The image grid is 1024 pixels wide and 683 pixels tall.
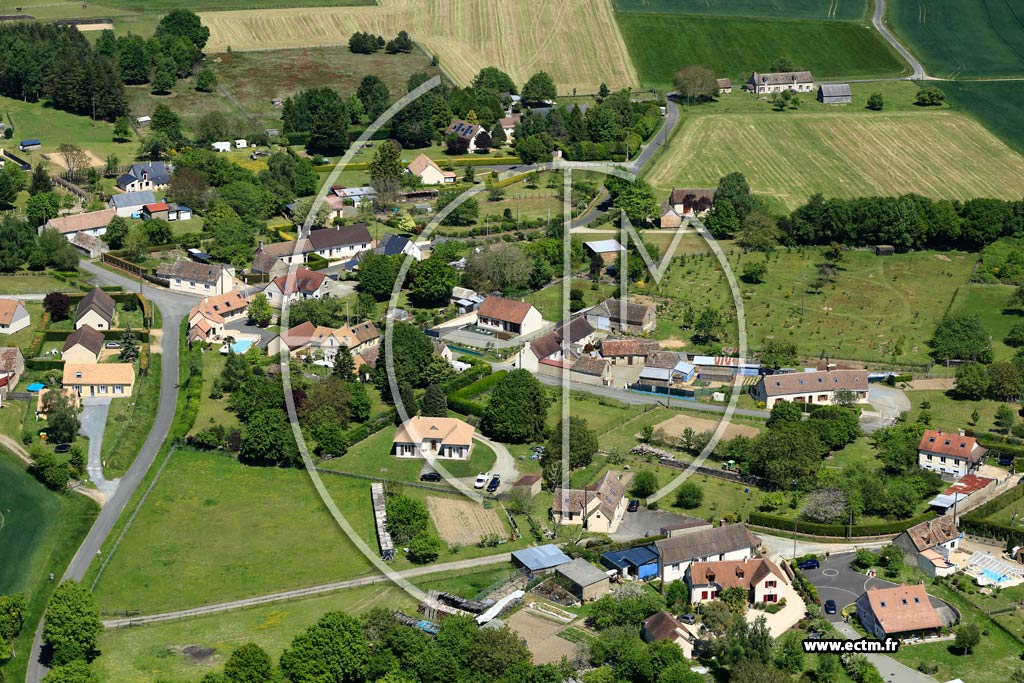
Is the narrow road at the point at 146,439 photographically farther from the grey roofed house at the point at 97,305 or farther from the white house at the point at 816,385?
the white house at the point at 816,385

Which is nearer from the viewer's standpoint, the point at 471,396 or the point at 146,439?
the point at 146,439

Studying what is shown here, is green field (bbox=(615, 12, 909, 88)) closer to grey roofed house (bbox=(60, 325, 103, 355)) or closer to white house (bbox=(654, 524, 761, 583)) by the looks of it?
grey roofed house (bbox=(60, 325, 103, 355))

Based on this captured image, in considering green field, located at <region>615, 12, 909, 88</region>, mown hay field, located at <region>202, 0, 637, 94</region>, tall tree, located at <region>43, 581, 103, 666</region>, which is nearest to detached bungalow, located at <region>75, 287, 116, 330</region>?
tall tree, located at <region>43, 581, 103, 666</region>

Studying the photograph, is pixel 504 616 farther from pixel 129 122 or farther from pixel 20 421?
pixel 129 122

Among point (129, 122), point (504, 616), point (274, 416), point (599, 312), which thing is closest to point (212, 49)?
point (129, 122)

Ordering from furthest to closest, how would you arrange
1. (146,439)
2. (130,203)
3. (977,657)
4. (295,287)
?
(130,203)
(295,287)
(146,439)
(977,657)

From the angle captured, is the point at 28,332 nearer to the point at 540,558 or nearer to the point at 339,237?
the point at 339,237

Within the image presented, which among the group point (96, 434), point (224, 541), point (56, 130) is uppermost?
point (56, 130)

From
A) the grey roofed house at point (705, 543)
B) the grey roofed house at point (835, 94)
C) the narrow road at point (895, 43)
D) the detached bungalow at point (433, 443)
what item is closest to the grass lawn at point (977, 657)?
the grey roofed house at point (705, 543)

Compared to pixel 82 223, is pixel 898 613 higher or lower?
lower

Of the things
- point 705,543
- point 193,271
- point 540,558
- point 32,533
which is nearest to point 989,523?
point 705,543
